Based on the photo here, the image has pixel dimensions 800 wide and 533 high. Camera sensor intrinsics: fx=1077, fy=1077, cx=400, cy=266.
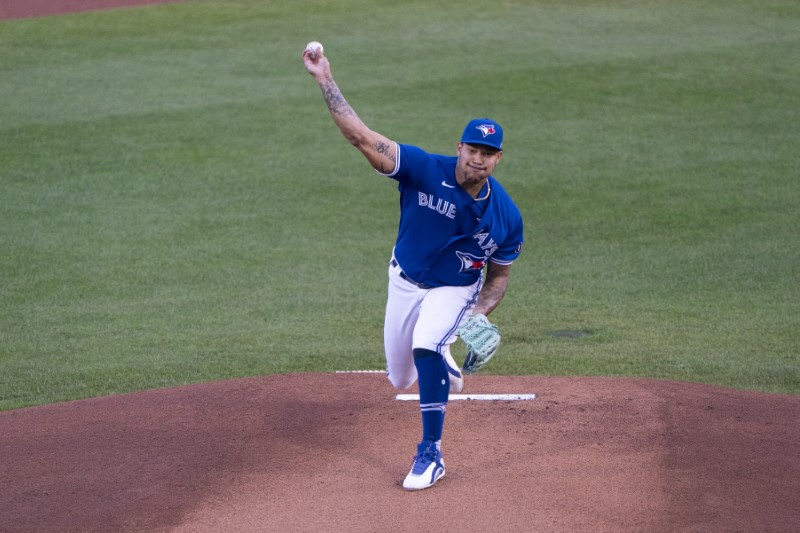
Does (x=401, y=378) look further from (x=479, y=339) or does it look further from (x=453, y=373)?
(x=479, y=339)

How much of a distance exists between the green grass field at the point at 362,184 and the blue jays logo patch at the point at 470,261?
2.40 meters

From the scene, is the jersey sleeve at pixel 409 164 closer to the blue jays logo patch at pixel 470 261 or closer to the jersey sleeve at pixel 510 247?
the blue jays logo patch at pixel 470 261

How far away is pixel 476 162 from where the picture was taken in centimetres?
573

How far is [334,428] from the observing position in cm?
654

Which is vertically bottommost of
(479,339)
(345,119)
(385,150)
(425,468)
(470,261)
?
(425,468)

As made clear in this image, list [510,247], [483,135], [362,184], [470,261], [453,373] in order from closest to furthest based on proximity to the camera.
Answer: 1. [483,135]
2. [470,261]
3. [510,247]
4. [453,373]
5. [362,184]

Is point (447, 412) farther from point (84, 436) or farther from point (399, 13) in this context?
point (399, 13)

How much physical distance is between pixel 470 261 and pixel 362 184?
7.29 meters

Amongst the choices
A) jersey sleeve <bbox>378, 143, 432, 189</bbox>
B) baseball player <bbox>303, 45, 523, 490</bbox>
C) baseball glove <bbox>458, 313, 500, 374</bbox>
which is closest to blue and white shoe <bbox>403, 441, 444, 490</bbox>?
baseball player <bbox>303, 45, 523, 490</bbox>

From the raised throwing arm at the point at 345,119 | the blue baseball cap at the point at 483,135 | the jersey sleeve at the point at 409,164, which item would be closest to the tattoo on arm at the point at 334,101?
the raised throwing arm at the point at 345,119

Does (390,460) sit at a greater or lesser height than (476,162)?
lesser

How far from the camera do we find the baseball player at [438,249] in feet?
18.5

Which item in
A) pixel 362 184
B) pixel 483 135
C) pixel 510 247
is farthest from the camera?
pixel 362 184

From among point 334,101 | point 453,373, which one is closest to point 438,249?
point 453,373
